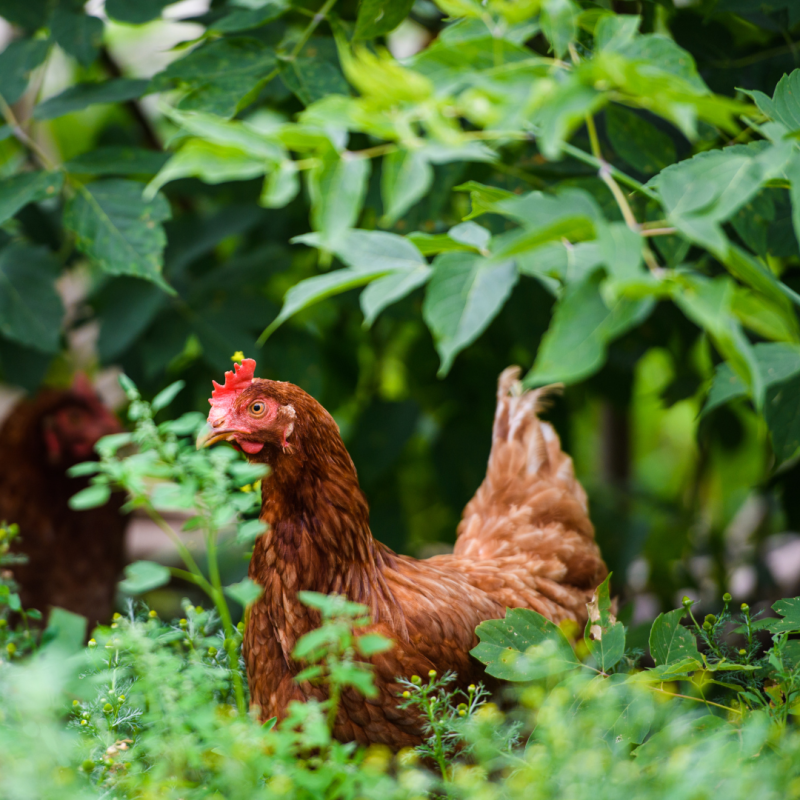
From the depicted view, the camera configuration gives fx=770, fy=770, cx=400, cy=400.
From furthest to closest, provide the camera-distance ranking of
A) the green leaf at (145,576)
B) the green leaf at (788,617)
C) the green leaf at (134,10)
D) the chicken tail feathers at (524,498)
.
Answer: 1. the chicken tail feathers at (524,498)
2. the green leaf at (134,10)
3. the green leaf at (788,617)
4. the green leaf at (145,576)

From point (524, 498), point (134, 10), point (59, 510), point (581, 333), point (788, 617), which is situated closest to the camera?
point (581, 333)

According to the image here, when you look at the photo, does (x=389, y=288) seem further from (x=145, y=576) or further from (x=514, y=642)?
(x=514, y=642)

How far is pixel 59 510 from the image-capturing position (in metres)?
2.31

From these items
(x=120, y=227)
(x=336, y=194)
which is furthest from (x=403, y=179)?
(x=120, y=227)

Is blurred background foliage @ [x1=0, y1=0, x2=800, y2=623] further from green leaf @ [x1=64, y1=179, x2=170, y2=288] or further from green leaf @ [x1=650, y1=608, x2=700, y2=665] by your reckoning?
green leaf @ [x1=650, y1=608, x2=700, y2=665]

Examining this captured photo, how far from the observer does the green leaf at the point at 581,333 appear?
661mm

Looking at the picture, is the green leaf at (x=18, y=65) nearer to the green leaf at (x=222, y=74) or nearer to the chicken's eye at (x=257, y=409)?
the green leaf at (x=222, y=74)

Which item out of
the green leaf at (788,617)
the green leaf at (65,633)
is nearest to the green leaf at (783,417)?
the green leaf at (788,617)

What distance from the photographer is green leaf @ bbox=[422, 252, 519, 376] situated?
0.73 m

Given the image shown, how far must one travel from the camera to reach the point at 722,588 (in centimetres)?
277

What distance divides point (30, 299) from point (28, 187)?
0.86ft

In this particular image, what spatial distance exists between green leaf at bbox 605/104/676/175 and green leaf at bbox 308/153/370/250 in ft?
1.74

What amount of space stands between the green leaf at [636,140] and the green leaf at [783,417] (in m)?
0.38

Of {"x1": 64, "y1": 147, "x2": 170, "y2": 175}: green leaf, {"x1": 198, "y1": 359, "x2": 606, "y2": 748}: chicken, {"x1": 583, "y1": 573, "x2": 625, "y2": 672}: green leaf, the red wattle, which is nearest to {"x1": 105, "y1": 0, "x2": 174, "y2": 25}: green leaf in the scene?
{"x1": 64, "y1": 147, "x2": 170, "y2": 175}: green leaf
